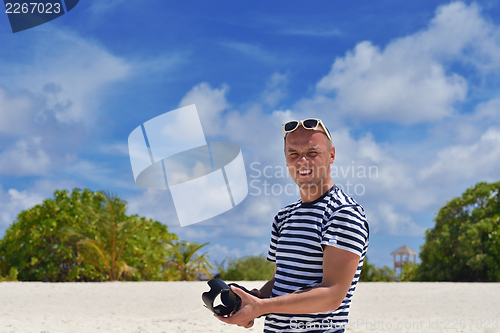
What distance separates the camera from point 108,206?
54.1 ft

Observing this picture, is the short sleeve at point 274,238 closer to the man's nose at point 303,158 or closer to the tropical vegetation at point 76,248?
the man's nose at point 303,158

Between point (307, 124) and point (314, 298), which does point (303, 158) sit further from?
point (314, 298)

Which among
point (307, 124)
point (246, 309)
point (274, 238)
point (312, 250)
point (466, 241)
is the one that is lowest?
point (246, 309)

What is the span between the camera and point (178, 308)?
10156 millimetres

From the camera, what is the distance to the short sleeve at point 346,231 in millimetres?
1917

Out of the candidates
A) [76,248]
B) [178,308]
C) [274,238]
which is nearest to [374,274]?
[178,308]

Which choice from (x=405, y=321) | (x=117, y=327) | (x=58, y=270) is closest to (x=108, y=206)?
(x=58, y=270)

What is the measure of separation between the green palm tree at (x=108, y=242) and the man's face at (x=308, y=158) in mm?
14930

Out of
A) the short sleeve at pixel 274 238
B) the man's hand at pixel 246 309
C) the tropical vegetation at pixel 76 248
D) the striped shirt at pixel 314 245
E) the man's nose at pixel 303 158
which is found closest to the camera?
the man's hand at pixel 246 309

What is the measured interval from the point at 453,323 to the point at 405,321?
91cm

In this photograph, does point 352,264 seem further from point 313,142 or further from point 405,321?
point 405,321

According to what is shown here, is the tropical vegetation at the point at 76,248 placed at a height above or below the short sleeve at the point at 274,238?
above

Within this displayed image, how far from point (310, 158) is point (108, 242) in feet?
50.7

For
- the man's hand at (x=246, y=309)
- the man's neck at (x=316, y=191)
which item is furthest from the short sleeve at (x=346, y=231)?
the man's hand at (x=246, y=309)
